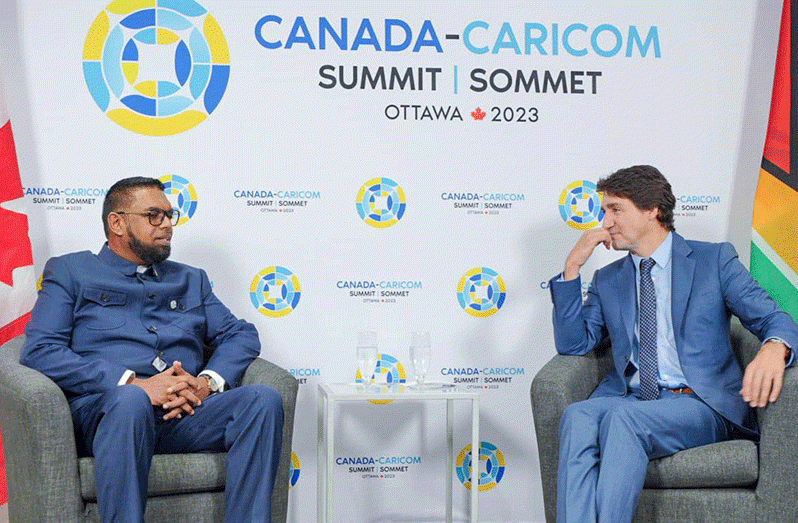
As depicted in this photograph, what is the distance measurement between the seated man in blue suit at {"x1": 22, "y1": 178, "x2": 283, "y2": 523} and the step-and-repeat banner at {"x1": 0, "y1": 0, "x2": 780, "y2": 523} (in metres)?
0.51

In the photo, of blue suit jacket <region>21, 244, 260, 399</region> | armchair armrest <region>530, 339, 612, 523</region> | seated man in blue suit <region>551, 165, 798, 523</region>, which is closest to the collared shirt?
seated man in blue suit <region>551, 165, 798, 523</region>

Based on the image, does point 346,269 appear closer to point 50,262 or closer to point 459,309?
point 459,309

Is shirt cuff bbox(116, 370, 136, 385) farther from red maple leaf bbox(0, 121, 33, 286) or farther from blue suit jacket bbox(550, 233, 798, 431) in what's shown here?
blue suit jacket bbox(550, 233, 798, 431)

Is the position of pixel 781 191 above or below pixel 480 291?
above

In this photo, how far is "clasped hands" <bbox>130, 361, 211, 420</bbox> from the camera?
134 inches

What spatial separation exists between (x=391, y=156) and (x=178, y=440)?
1677 millimetres

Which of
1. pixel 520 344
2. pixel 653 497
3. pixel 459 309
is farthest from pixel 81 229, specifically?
pixel 653 497

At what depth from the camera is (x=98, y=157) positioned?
4.26 metres

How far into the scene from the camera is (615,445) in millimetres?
3152

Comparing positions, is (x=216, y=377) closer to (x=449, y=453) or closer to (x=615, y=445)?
(x=449, y=453)

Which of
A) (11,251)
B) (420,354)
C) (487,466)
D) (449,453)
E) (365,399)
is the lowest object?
(487,466)

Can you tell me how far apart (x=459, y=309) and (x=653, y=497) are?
1.48 metres

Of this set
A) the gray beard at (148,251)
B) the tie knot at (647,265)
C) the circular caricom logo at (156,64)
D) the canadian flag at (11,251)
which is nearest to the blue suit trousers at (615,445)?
the tie knot at (647,265)

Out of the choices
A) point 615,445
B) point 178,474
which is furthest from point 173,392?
point 615,445
